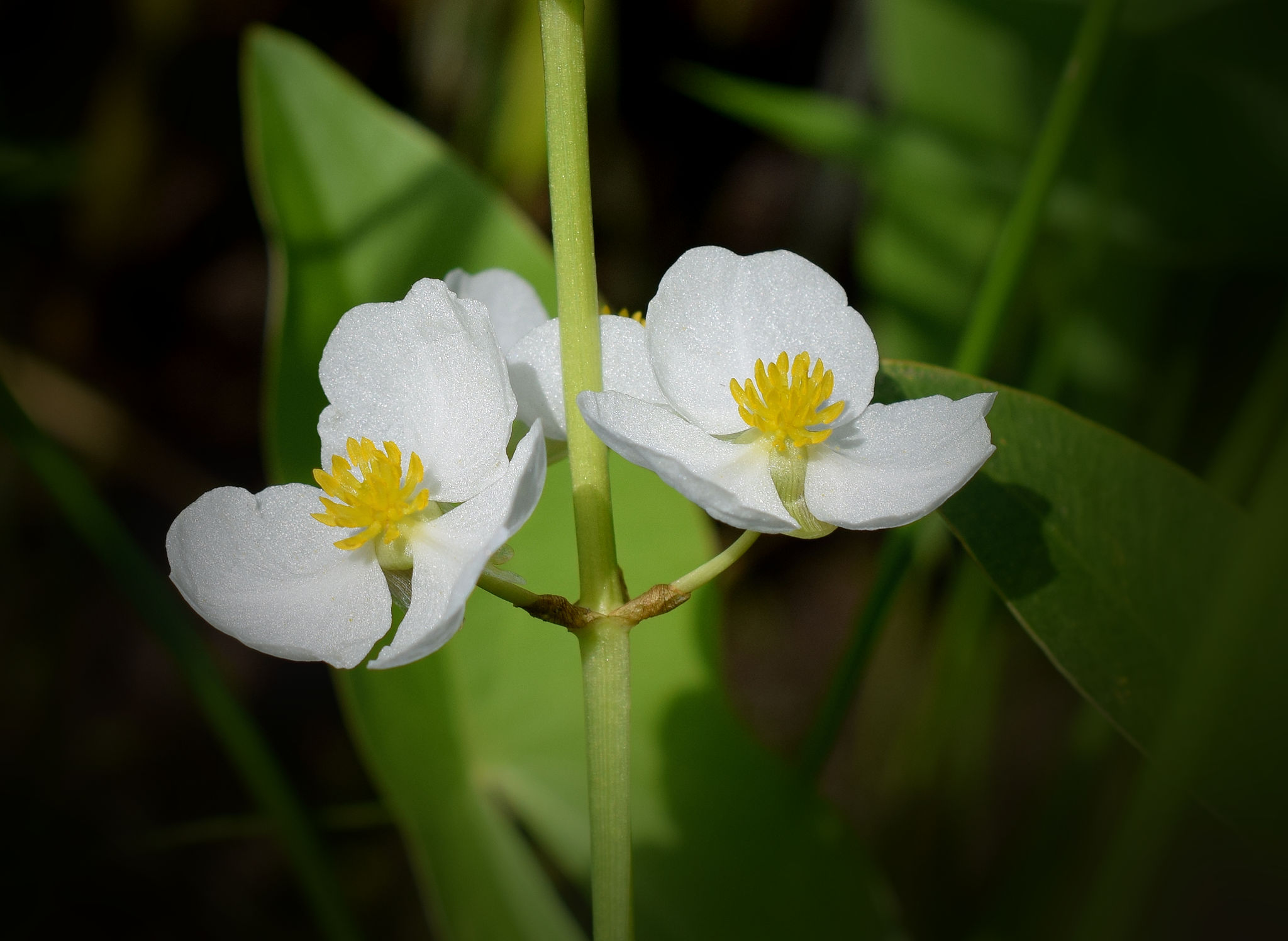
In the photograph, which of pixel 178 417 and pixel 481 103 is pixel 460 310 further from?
pixel 178 417

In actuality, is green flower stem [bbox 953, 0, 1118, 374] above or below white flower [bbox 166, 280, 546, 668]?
above

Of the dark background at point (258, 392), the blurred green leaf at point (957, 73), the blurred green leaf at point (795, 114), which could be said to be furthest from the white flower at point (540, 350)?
the blurred green leaf at point (957, 73)

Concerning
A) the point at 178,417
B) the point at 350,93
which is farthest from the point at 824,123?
the point at 178,417

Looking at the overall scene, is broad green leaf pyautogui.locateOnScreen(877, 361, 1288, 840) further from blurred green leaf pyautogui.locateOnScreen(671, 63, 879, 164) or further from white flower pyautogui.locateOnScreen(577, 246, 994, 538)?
blurred green leaf pyautogui.locateOnScreen(671, 63, 879, 164)

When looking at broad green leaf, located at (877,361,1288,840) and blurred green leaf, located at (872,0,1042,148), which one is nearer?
broad green leaf, located at (877,361,1288,840)

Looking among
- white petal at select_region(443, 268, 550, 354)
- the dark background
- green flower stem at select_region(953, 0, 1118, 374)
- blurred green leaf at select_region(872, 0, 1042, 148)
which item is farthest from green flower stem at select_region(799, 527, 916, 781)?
blurred green leaf at select_region(872, 0, 1042, 148)

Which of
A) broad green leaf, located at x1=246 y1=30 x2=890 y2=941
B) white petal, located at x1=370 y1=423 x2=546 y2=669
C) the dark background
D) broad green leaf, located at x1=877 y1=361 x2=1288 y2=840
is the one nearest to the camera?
white petal, located at x1=370 y1=423 x2=546 y2=669
